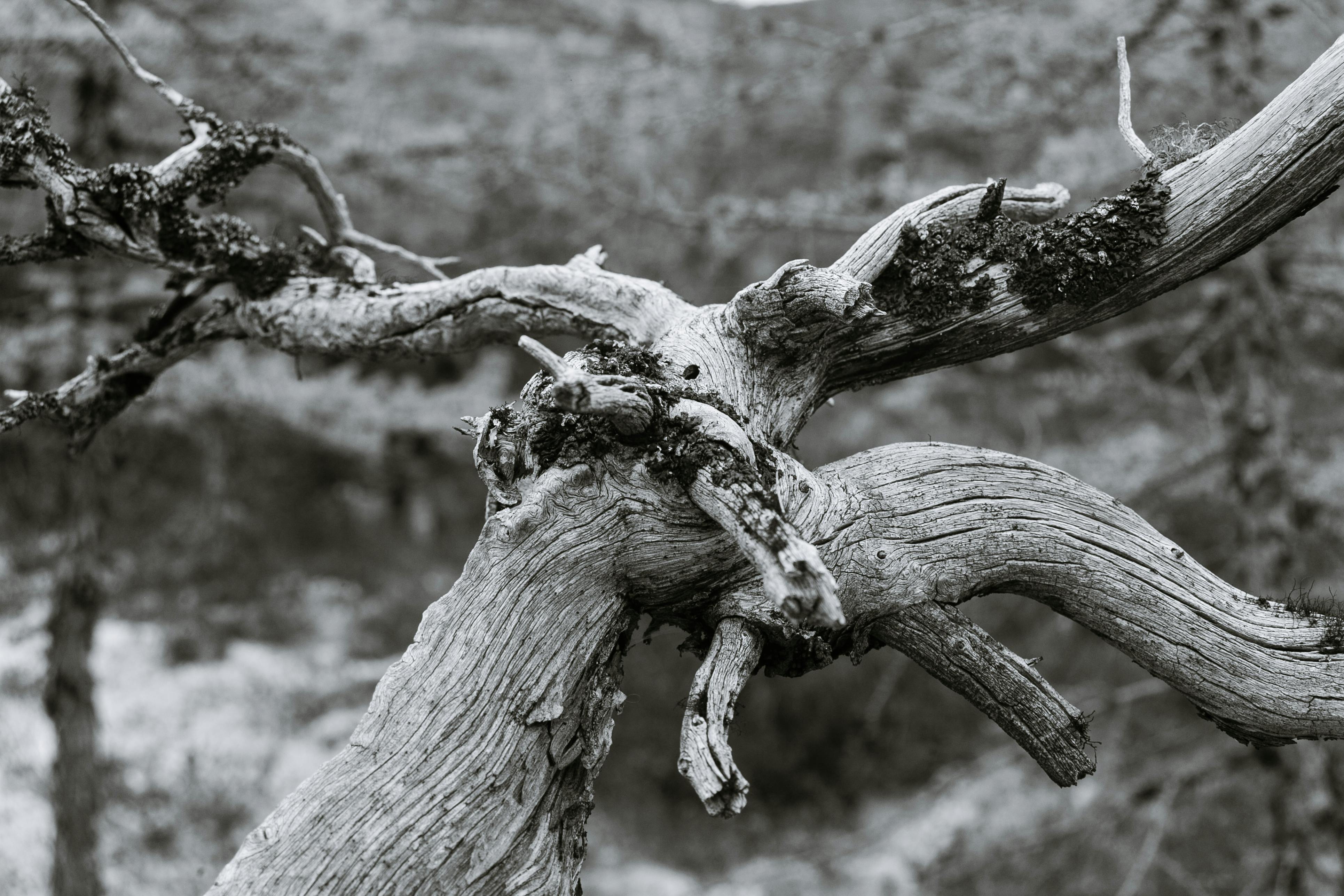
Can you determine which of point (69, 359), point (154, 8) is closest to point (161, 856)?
point (69, 359)

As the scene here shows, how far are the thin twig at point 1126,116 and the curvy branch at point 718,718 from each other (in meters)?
1.36

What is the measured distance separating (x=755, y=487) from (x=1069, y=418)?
864cm

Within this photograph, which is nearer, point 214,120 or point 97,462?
point 214,120

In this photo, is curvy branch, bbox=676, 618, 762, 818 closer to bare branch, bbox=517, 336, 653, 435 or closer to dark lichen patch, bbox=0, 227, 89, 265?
bare branch, bbox=517, 336, 653, 435

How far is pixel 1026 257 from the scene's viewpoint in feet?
7.34

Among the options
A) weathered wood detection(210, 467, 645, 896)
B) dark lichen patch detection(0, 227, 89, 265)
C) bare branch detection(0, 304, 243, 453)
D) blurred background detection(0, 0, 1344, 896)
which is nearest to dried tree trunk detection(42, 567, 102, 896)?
blurred background detection(0, 0, 1344, 896)

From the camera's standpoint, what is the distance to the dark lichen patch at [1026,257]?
2158 mm

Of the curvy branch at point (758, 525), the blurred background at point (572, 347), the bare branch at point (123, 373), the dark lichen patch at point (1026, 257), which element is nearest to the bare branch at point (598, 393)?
the curvy branch at point (758, 525)

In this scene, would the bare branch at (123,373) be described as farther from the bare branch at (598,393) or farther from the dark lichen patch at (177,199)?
the bare branch at (598,393)

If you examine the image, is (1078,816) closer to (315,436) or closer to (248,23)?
(315,436)

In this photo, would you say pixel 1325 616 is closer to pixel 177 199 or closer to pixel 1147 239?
pixel 1147 239

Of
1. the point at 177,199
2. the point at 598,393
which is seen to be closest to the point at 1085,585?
the point at 598,393

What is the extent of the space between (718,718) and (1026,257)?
1.23m

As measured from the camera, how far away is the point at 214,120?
8.71 ft
